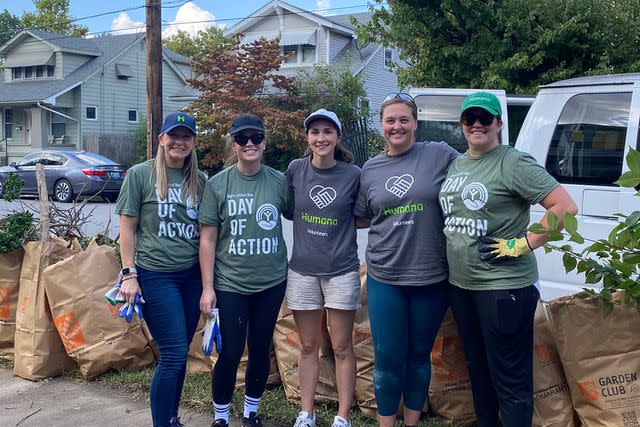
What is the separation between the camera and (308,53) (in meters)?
28.8

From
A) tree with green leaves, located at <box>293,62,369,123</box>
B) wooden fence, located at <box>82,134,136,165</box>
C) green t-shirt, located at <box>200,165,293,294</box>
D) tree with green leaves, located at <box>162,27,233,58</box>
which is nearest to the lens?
green t-shirt, located at <box>200,165,293,294</box>

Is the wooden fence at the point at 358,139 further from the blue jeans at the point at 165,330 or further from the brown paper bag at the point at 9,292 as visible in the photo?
the blue jeans at the point at 165,330

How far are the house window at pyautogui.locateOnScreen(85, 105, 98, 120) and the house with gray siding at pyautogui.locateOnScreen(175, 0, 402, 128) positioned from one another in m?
4.76

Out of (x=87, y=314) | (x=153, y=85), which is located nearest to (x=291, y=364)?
(x=87, y=314)

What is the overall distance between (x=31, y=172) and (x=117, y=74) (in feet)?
48.5

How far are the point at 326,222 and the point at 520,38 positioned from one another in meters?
9.19

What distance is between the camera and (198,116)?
20.6 m

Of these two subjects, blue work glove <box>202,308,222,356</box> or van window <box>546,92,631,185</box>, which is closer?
blue work glove <box>202,308,222,356</box>

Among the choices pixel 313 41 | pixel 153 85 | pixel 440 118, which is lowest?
pixel 440 118

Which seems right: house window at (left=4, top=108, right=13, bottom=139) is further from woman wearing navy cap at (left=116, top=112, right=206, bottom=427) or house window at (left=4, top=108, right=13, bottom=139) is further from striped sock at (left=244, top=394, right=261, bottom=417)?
striped sock at (left=244, top=394, right=261, bottom=417)

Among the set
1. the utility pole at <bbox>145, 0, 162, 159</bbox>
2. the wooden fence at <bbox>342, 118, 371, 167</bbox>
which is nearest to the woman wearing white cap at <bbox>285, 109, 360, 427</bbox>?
the utility pole at <bbox>145, 0, 162, 159</bbox>

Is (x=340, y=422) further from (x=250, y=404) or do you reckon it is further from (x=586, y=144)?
(x=586, y=144)

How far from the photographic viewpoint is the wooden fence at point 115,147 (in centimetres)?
2712

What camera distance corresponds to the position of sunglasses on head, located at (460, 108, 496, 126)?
310 cm
